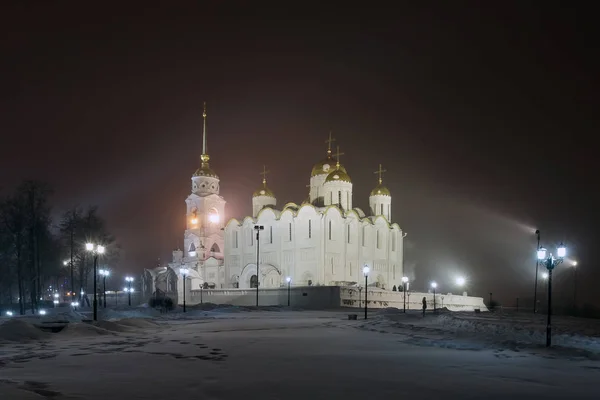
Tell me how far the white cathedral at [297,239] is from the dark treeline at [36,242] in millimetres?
13959

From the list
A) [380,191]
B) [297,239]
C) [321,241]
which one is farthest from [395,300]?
[380,191]

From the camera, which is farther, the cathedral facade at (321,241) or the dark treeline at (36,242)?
the cathedral facade at (321,241)

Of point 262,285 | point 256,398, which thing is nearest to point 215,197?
point 262,285

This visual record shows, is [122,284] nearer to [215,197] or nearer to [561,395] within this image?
[215,197]

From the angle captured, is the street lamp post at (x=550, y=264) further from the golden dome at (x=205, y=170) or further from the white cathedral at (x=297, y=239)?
the golden dome at (x=205, y=170)

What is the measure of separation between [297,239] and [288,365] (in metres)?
51.3

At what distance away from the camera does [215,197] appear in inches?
3172

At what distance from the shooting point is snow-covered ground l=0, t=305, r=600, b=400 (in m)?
9.56

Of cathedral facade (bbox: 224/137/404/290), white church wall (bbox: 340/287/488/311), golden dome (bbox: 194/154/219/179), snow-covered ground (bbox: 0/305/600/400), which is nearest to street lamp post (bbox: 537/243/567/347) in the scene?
snow-covered ground (bbox: 0/305/600/400)

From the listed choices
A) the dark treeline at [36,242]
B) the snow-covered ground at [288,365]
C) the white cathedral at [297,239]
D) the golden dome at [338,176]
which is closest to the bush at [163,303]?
the dark treeline at [36,242]

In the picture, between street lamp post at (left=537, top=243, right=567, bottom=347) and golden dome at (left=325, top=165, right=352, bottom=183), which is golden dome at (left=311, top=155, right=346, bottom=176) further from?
street lamp post at (left=537, top=243, right=567, bottom=347)

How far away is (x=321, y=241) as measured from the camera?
61969mm

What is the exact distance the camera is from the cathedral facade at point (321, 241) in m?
62.7

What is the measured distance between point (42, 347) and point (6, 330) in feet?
9.08
